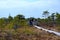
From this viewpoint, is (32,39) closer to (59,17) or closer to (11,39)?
(11,39)

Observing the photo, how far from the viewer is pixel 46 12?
56.5 meters

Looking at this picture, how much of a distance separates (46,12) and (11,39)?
45.0m

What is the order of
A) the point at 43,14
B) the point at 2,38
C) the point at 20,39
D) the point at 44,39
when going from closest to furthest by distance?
the point at 2,38 < the point at 20,39 < the point at 44,39 < the point at 43,14

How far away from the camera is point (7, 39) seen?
39.2 feet

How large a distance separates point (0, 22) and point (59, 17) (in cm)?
2046

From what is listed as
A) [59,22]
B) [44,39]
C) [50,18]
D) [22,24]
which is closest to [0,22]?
[22,24]

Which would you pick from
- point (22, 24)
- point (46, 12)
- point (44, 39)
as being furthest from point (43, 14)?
point (44, 39)

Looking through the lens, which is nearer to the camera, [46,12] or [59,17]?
[59,17]

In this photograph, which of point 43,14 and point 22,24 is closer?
point 22,24

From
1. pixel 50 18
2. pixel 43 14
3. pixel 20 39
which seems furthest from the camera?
pixel 43 14

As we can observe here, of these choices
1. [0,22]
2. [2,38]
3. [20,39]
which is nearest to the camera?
[2,38]

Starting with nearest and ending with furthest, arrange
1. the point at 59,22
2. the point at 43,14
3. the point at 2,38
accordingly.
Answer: the point at 2,38
the point at 59,22
the point at 43,14

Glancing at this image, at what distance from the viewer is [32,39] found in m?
13.1

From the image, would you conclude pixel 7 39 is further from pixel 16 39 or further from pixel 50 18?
pixel 50 18
